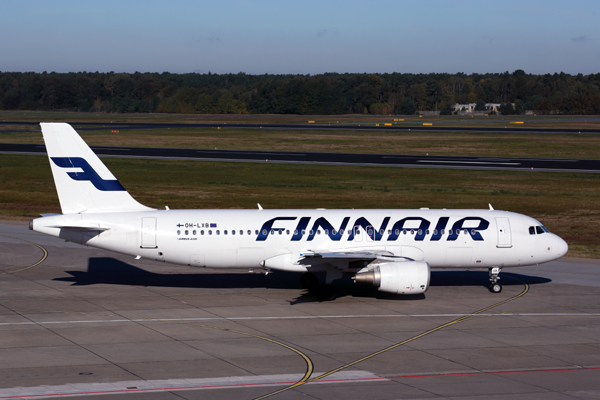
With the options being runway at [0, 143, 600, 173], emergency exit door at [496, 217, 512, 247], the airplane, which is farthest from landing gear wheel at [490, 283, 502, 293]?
runway at [0, 143, 600, 173]

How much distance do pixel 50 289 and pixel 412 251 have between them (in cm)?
1842

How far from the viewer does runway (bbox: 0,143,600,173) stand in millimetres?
86375

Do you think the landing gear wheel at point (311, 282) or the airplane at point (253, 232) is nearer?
the airplane at point (253, 232)

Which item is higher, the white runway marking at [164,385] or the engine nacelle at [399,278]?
the engine nacelle at [399,278]

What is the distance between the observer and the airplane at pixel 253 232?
30.9 m

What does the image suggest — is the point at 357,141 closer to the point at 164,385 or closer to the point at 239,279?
the point at 239,279

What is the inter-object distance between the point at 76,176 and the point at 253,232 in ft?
29.4

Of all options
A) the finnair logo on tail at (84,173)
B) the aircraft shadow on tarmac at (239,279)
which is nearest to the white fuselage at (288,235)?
the finnair logo on tail at (84,173)

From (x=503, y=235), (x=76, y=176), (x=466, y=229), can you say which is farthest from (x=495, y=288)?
(x=76, y=176)

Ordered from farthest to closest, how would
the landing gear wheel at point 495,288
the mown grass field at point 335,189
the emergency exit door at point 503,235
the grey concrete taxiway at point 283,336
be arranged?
1. the mown grass field at point 335,189
2. the landing gear wheel at point 495,288
3. the emergency exit door at point 503,235
4. the grey concrete taxiway at point 283,336

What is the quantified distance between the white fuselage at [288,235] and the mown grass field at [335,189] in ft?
43.2

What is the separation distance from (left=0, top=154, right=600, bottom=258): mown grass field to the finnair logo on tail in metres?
26.4

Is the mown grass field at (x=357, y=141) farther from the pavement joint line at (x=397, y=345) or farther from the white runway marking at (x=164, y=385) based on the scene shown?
the white runway marking at (x=164, y=385)

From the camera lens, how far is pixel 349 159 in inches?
3748
